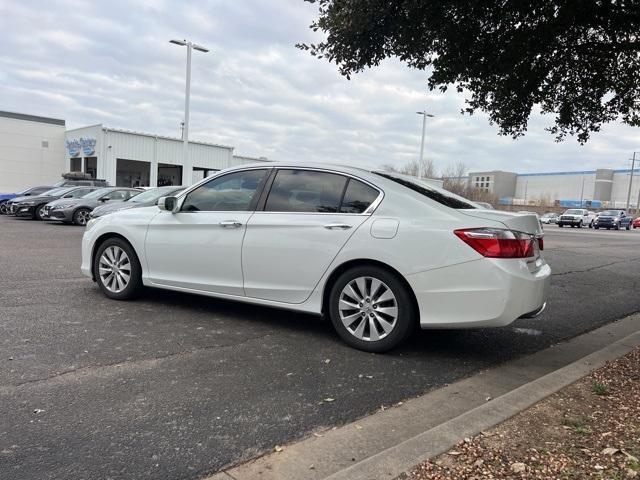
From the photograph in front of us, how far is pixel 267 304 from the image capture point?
5238 mm

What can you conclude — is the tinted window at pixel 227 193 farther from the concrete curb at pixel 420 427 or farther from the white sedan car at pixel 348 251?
the concrete curb at pixel 420 427

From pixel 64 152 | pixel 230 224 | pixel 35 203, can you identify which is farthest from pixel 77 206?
pixel 64 152

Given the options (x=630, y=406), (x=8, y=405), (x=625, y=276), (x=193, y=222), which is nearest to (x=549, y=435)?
(x=630, y=406)

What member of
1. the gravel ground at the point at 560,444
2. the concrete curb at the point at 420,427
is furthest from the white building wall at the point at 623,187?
the gravel ground at the point at 560,444

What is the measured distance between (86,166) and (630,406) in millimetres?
42302

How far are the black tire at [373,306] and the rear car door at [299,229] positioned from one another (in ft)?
0.76

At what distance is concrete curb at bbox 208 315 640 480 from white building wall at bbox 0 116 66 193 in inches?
1682

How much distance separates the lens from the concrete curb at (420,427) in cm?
278

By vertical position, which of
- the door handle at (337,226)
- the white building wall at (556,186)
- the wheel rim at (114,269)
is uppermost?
the white building wall at (556,186)

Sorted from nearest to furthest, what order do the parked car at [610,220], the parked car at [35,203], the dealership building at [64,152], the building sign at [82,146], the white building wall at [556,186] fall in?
the parked car at [35,203], the building sign at [82,146], the dealership building at [64,152], the parked car at [610,220], the white building wall at [556,186]

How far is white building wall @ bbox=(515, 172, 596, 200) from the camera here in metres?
126

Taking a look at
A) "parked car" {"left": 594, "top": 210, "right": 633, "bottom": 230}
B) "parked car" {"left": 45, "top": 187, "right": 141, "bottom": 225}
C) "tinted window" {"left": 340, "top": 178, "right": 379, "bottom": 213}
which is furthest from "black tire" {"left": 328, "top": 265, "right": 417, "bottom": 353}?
"parked car" {"left": 594, "top": 210, "right": 633, "bottom": 230}

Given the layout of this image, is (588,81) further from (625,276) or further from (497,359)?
(497,359)

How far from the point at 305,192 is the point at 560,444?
10.1ft
